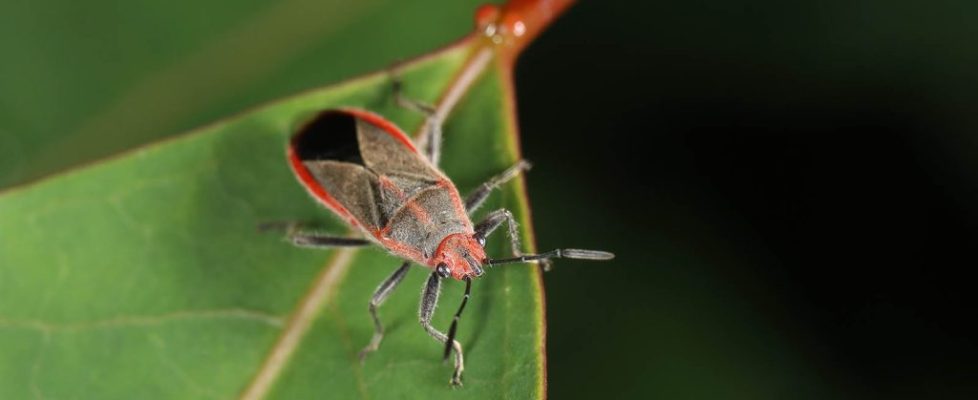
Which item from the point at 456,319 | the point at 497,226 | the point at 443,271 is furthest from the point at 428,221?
the point at 456,319

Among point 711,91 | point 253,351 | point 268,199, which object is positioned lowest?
point 253,351

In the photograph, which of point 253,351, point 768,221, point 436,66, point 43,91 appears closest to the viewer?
point 253,351

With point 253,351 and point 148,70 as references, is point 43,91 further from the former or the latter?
point 253,351

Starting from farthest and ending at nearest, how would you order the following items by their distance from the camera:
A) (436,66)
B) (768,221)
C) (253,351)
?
1. (768,221)
2. (436,66)
3. (253,351)

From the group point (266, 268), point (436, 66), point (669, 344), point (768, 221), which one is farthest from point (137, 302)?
point (768, 221)

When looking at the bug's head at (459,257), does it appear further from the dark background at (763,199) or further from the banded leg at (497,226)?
the dark background at (763,199)

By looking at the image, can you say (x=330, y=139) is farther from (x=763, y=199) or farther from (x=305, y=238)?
(x=763, y=199)

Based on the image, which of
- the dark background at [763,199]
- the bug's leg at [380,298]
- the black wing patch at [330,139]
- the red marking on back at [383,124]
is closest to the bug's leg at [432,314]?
the bug's leg at [380,298]
